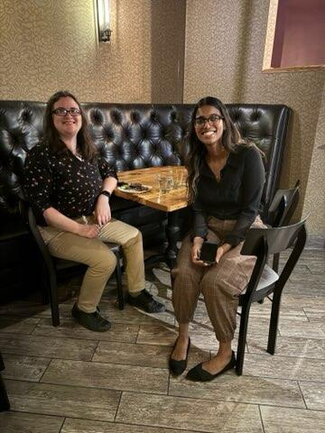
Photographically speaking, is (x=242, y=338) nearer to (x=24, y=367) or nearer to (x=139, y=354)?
(x=139, y=354)

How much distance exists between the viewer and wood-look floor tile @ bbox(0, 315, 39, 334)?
1737 millimetres

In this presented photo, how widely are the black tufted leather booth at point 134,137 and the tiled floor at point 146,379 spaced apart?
51cm

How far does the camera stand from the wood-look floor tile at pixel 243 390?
4.37 feet

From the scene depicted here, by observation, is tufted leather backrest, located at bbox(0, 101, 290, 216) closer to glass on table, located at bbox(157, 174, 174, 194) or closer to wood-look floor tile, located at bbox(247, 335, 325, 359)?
glass on table, located at bbox(157, 174, 174, 194)

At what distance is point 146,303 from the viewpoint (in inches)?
74.7

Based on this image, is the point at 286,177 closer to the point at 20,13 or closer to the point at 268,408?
the point at 268,408

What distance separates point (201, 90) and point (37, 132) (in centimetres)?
151

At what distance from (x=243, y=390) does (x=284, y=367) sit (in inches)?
10.5

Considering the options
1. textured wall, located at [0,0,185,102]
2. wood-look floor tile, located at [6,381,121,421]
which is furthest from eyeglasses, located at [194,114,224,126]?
textured wall, located at [0,0,185,102]

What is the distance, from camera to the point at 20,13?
7.40ft

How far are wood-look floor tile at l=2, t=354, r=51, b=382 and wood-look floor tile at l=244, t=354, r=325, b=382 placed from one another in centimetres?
97

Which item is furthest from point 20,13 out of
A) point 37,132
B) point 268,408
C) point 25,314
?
point 268,408

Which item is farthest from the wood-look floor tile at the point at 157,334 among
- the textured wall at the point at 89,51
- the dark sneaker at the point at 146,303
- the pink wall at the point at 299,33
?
the pink wall at the point at 299,33

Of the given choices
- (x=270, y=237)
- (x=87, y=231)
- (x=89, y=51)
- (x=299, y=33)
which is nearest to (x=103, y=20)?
(x=89, y=51)
